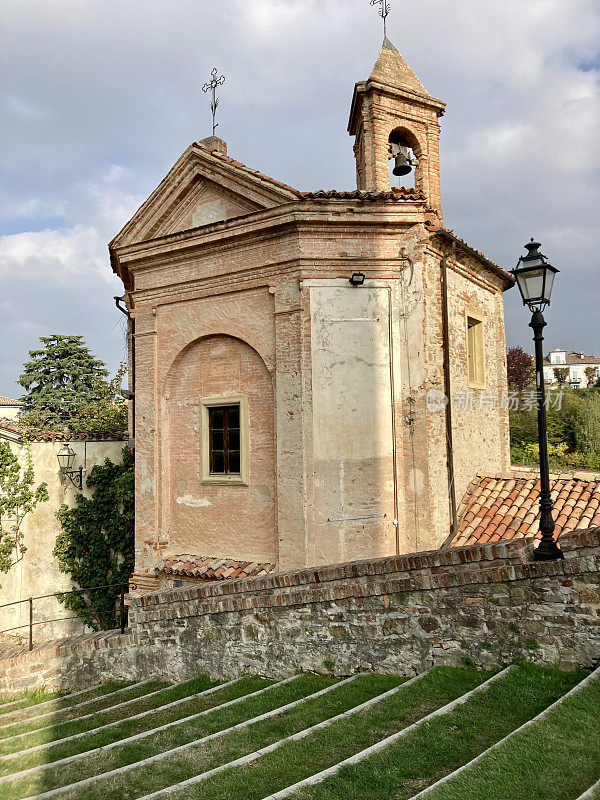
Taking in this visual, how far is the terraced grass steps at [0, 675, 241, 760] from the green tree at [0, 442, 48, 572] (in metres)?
7.48

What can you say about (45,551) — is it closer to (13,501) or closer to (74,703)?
(13,501)

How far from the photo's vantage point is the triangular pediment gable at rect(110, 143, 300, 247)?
948cm

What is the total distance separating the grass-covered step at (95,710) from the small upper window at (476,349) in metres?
7.91

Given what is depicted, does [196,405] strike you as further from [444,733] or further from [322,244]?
[444,733]

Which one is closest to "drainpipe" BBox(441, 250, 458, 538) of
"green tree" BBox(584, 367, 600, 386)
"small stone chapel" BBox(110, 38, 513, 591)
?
"small stone chapel" BBox(110, 38, 513, 591)

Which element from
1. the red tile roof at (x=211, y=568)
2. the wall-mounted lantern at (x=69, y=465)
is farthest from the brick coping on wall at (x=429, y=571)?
the wall-mounted lantern at (x=69, y=465)

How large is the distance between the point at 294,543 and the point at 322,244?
183 inches

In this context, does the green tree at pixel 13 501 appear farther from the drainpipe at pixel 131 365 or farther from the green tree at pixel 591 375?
the green tree at pixel 591 375

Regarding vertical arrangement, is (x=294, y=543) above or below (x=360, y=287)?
below

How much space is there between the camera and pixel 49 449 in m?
13.6

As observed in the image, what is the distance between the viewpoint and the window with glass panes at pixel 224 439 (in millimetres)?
9766

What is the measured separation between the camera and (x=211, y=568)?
9352 mm

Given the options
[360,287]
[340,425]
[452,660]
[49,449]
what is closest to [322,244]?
[360,287]

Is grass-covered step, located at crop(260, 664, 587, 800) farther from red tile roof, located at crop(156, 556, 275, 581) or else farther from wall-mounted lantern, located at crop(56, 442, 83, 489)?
wall-mounted lantern, located at crop(56, 442, 83, 489)
